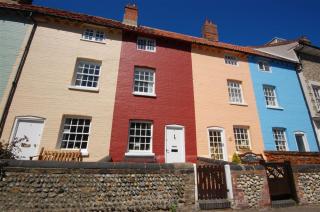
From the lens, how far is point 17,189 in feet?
18.6

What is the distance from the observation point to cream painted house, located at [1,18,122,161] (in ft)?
33.3

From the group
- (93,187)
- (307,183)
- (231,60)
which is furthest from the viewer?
(231,60)

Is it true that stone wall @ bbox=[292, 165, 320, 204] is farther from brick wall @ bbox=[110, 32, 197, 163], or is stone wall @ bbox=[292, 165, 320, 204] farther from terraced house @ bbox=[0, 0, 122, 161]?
terraced house @ bbox=[0, 0, 122, 161]

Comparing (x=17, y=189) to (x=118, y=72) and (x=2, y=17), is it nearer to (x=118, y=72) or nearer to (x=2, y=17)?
(x=118, y=72)

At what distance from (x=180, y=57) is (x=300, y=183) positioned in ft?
35.6

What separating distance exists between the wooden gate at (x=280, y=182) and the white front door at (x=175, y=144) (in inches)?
198

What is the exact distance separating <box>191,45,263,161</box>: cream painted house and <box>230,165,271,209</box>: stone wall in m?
4.84

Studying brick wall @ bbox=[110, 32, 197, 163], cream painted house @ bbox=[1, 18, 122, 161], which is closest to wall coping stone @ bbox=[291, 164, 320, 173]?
brick wall @ bbox=[110, 32, 197, 163]

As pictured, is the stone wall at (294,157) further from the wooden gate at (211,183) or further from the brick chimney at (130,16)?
the brick chimney at (130,16)

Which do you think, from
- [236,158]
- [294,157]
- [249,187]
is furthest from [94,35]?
[294,157]

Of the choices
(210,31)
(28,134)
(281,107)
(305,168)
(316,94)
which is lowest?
(305,168)

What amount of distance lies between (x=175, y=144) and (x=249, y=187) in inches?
215

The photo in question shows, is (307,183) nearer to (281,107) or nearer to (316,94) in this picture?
(281,107)

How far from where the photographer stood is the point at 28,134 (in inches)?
393
